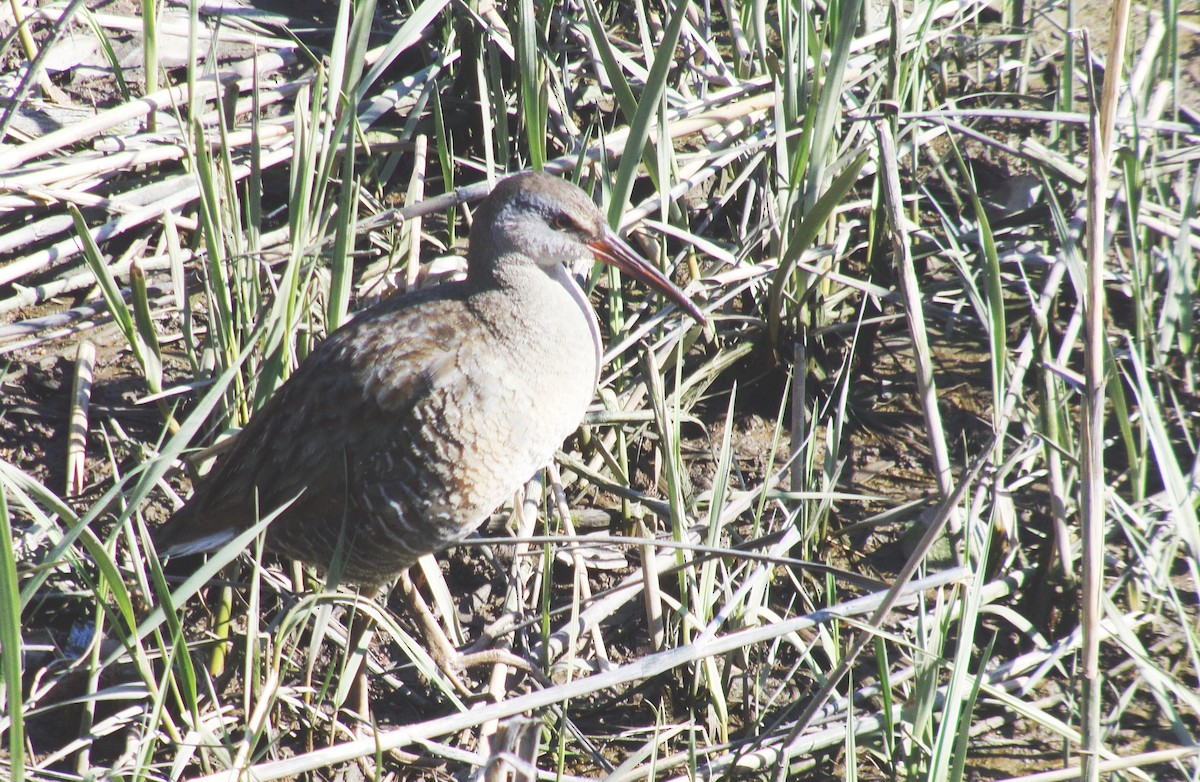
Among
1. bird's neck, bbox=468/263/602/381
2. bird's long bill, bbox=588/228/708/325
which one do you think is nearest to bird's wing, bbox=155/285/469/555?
bird's neck, bbox=468/263/602/381

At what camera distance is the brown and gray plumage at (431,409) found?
2.69 metres

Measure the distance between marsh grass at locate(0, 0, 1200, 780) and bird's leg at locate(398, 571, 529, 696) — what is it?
0.05m

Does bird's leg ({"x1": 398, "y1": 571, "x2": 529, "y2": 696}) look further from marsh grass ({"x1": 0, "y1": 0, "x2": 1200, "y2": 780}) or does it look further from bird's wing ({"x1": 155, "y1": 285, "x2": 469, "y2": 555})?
bird's wing ({"x1": 155, "y1": 285, "x2": 469, "y2": 555})

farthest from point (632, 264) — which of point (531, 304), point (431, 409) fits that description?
point (431, 409)

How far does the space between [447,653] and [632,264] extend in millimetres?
1185

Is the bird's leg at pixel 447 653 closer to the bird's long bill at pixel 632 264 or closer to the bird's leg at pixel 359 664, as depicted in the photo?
the bird's leg at pixel 359 664

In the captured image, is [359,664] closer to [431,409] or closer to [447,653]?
[447,653]

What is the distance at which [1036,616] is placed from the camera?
2949 mm

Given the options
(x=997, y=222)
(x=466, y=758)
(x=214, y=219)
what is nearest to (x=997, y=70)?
(x=997, y=222)

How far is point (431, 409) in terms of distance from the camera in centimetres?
268

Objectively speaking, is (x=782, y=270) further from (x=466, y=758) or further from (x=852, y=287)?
(x=466, y=758)

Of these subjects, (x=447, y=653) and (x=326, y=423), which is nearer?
(x=326, y=423)

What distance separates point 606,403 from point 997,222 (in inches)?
61.5

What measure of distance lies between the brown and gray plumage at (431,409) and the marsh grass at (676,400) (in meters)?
0.17
